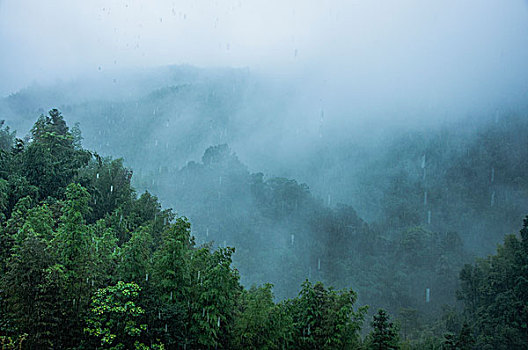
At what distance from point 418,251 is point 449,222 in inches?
763

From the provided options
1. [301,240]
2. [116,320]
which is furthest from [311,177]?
[116,320]

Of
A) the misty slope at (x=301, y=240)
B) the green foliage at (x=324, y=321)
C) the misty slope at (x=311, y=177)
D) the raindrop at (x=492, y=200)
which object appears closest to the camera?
the green foliage at (x=324, y=321)

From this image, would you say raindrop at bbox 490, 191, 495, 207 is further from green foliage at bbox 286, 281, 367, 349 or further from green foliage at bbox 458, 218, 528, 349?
green foliage at bbox 286, 281, 367, 349

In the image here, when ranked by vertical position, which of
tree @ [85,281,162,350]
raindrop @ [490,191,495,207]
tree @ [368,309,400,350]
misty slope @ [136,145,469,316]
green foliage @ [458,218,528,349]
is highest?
raindrop @ [490,191,495,207]

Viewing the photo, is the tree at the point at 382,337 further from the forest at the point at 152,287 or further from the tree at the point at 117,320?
the tree at the point at 117,320

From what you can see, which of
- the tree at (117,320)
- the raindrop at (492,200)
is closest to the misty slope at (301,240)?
the raindrop at (492,200)

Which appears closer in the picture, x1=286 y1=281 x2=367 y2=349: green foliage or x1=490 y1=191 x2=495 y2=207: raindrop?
x1=286 y1=281 x2=367 y2=349: green foliage

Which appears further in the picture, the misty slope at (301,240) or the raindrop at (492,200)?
the raindrop at (492,200)

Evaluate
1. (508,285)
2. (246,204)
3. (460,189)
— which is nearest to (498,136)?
(460,189)

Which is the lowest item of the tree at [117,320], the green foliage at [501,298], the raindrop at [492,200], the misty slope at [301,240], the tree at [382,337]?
the tree at [117,320]

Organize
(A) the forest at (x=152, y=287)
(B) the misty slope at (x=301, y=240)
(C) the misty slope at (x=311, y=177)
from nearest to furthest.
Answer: (A) the forest at (x=152, y=287) → (B) the misty slope at (x=301, y=240) → (C) the misty slope at (x=311, y=177)

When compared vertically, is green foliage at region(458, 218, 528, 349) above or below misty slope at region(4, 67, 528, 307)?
below

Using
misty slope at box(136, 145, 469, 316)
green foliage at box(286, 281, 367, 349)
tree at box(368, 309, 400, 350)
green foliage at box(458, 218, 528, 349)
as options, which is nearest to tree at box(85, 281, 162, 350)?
green foliage at box(286, 281, 367, 349)

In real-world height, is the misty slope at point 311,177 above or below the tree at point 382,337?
above
